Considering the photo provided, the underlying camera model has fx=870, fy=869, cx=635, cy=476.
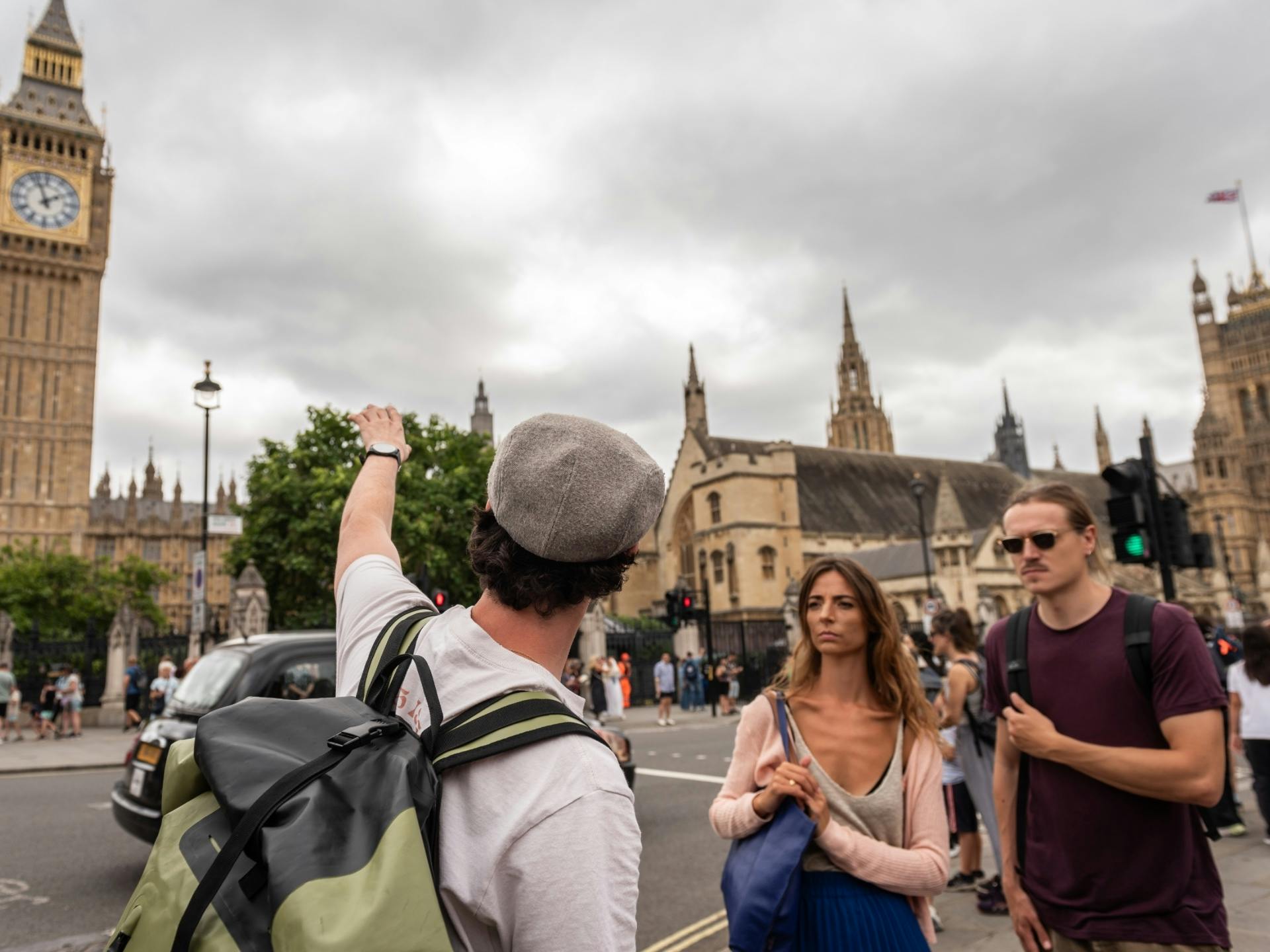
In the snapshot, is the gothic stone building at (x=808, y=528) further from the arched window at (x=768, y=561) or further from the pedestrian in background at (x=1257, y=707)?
the pedestrian in background at (x=1257, y=707)

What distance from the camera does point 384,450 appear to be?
224 cm

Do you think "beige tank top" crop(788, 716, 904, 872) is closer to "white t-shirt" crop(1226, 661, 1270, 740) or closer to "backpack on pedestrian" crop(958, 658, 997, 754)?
"backpack on pedestrian" crop(958, 658, 997, 754)

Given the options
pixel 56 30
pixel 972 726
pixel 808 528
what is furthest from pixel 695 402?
pixel 56 30

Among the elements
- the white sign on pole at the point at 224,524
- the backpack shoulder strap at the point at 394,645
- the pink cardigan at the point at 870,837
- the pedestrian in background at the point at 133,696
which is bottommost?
the pedestrian in background at the point at 133,696

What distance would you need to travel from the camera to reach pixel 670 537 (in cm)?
5297

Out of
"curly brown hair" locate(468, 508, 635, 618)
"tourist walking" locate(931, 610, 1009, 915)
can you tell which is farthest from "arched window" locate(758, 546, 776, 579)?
"curly brown hair" locate(468, 508, 635, 618)

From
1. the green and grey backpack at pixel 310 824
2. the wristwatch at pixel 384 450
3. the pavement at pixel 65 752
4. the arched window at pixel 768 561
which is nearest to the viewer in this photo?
the green and grey backpack at pixel 310 824

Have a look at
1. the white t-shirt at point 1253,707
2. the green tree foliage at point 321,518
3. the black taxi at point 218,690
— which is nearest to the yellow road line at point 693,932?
the black taxi at point 218,690

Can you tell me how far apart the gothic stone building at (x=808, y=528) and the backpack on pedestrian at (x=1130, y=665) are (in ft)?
114

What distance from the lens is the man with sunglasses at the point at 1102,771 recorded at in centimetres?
253

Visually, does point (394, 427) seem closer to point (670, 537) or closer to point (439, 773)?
point (439, 773)

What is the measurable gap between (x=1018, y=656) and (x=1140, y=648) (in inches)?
16.2

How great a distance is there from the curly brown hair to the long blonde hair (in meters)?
1.57

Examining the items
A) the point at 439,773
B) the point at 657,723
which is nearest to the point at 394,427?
the point at 439,773
